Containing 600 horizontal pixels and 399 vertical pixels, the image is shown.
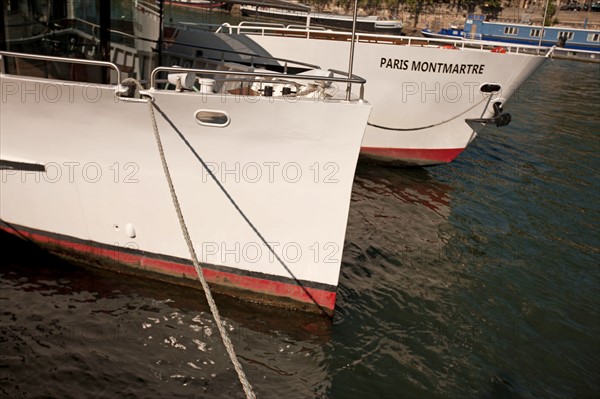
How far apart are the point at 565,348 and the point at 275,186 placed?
4.30 m

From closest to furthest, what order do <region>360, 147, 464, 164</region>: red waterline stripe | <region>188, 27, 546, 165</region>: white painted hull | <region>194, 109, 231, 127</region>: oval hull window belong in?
<region>194, 109, 231, 127</region>: oval hull window → <region>188, 27, 546, 165</region>: white painted hull → <region>360, 147, 464, 164</region>: red waterline stripe

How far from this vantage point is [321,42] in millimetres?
13766

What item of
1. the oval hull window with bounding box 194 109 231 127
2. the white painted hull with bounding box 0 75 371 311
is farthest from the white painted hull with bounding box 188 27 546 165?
the oval hull window with bounding box 194 109 231 127

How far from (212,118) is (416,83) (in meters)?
7.58

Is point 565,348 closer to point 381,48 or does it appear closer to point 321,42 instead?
point 381,48

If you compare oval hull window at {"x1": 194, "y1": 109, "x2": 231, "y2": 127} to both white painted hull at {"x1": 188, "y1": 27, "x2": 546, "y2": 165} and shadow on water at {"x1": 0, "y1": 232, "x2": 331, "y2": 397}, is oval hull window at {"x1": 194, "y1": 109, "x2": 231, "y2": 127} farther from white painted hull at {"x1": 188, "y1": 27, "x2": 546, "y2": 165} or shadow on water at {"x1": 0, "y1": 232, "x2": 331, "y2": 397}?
white painted hull at {"x1": 188, "y1": 27, "x2": 546, "y2": 165}

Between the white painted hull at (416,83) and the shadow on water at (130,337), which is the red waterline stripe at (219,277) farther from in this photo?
the white painted hull at (416,83)

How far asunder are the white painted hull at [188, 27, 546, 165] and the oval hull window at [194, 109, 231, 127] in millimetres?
7190

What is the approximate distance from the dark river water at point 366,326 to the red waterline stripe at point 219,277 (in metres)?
0.26

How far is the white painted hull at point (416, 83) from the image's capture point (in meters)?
13.0

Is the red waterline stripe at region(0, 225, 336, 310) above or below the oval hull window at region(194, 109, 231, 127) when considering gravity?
below

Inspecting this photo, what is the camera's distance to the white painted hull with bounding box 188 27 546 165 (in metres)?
13.0

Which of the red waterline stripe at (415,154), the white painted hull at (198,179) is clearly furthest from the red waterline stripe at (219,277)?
the red waterline stripe at (415,154)

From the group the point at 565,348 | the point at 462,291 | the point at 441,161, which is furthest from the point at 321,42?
the point at 565,348
